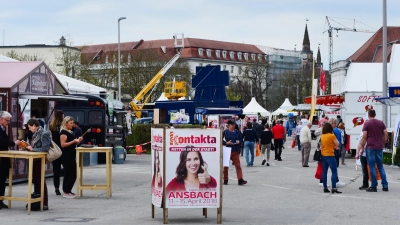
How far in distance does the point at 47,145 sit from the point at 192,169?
3.23 metres

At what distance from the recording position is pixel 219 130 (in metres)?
12.5

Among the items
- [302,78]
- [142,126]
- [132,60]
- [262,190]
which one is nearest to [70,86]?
[142,126]

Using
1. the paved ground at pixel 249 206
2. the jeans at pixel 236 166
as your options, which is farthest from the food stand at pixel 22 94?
the jeans at pixel 236 166

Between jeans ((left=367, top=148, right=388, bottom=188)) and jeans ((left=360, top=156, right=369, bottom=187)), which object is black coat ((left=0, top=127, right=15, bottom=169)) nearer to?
jeans ((left=367, top=148, right=388, bottom=188))

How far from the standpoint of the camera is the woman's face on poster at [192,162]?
12.4 metres

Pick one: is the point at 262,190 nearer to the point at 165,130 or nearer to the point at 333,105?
the point at 165,130

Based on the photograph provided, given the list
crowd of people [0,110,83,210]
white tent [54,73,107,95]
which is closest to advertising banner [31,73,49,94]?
crowd of people [0,110,83,210]

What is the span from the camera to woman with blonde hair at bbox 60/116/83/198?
16.6 metres

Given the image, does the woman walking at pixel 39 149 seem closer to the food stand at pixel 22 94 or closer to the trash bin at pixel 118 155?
the food stand at pixel 22 94

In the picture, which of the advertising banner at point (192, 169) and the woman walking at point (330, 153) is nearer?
the advertising banner at point (192, 169)

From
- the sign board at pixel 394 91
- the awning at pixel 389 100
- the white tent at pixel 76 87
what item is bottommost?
the awning at pixel 389 100

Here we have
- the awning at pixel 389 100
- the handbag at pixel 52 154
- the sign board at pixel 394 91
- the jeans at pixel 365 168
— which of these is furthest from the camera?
the awning at pixel 389 100

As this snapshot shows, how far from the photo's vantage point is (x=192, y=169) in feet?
40.6

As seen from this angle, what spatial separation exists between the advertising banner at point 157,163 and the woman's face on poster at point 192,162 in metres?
0.39
